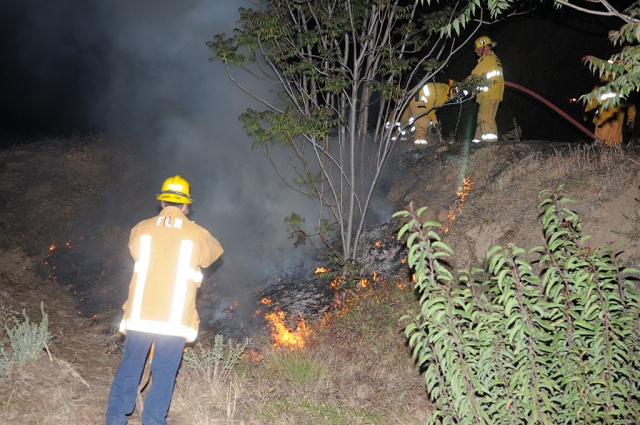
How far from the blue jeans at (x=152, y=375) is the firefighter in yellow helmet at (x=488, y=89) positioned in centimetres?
678

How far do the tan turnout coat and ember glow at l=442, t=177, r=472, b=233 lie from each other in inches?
168

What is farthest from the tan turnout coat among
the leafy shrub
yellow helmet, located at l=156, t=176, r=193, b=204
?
the leafy shrub

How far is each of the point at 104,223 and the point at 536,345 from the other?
28.1 ft

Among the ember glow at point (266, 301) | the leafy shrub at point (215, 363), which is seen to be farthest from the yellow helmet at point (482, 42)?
the leafy shrub at point (215, 363)

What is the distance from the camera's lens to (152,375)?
3.60m

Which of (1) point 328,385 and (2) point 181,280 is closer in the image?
(2) point 181,280

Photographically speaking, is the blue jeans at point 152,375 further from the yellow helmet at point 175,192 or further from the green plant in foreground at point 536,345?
the green plant in foreground at point 536,345

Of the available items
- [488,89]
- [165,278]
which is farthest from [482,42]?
[165,278]

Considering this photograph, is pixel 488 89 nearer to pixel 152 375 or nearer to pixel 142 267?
pixel 142 267

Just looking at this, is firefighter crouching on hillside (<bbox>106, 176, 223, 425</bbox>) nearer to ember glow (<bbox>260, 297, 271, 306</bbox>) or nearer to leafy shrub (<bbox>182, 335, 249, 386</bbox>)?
leafy shrub (<bbox>182, 335, 249, 386</bbox>)

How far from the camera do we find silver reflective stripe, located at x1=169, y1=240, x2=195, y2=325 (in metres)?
3.57

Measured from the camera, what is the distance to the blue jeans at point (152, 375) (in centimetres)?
358

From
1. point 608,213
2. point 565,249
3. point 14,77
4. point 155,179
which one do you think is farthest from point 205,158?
point 14,77

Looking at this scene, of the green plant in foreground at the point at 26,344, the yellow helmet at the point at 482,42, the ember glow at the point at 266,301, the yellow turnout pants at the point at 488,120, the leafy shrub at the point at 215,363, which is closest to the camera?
the green plant in foreground at the point at 26,344
